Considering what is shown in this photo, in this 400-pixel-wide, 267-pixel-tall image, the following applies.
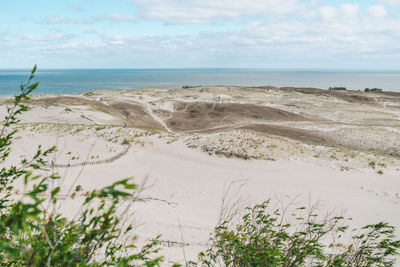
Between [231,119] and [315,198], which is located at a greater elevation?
[231,119]

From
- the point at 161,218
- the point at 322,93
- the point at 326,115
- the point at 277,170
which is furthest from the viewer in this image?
the point at 322,93

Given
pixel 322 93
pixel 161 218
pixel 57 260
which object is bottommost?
pixel 161 218

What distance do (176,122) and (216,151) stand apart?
25621 millimetres

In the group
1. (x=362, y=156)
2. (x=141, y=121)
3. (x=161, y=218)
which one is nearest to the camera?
(x=161, y=218)

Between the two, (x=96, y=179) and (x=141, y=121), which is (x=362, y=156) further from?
(x=141, y=121)

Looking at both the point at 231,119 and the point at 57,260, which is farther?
the point at 231,119

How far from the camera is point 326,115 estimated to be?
60.4 meters

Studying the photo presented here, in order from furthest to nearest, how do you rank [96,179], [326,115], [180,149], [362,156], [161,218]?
[326,115]
[180,149]
[362,156]
[96,179]
[161,218]

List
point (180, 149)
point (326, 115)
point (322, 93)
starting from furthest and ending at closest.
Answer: point (322, 93) → point (326, 115) → point (180, 149)

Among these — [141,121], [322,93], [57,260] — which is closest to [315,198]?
[57,260]

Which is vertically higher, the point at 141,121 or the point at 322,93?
the point at 322,93

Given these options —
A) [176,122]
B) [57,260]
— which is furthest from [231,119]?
[57,260]

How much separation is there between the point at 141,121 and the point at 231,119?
1800 cm

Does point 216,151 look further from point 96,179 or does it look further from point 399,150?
point 399,150
